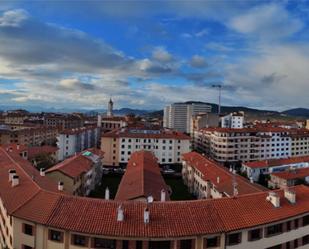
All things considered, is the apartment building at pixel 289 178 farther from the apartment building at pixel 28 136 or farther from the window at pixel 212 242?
the apartment building at pixel 28 136

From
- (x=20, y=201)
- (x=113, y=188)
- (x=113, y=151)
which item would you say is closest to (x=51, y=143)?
(x=113, y=151)

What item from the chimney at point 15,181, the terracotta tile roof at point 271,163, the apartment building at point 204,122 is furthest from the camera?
the apartment building at point 204,122

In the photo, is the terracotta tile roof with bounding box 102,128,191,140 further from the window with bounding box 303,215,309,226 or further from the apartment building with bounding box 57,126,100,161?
the window with bounding box 303,215,309,226

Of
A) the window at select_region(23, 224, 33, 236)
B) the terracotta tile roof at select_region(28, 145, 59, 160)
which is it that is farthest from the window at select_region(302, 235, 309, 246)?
the terracotta tile roof at select_region(28, 145, 59, 160)

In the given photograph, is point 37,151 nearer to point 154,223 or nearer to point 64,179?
point 64,179

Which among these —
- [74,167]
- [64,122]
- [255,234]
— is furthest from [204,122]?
[255,234]

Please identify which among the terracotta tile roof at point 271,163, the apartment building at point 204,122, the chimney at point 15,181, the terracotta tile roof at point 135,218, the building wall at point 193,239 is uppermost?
the apartment building at point 204,122

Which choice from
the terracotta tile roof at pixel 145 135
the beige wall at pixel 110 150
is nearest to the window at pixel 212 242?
the beige wall at pixel 110 150

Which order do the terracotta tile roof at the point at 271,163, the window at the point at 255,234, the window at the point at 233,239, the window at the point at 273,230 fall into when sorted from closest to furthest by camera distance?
the window at the point at 233,239 < the window at the point at 255,234 < the window at the point at 273,230 < the terracotta tile roof at the point at 271,163
